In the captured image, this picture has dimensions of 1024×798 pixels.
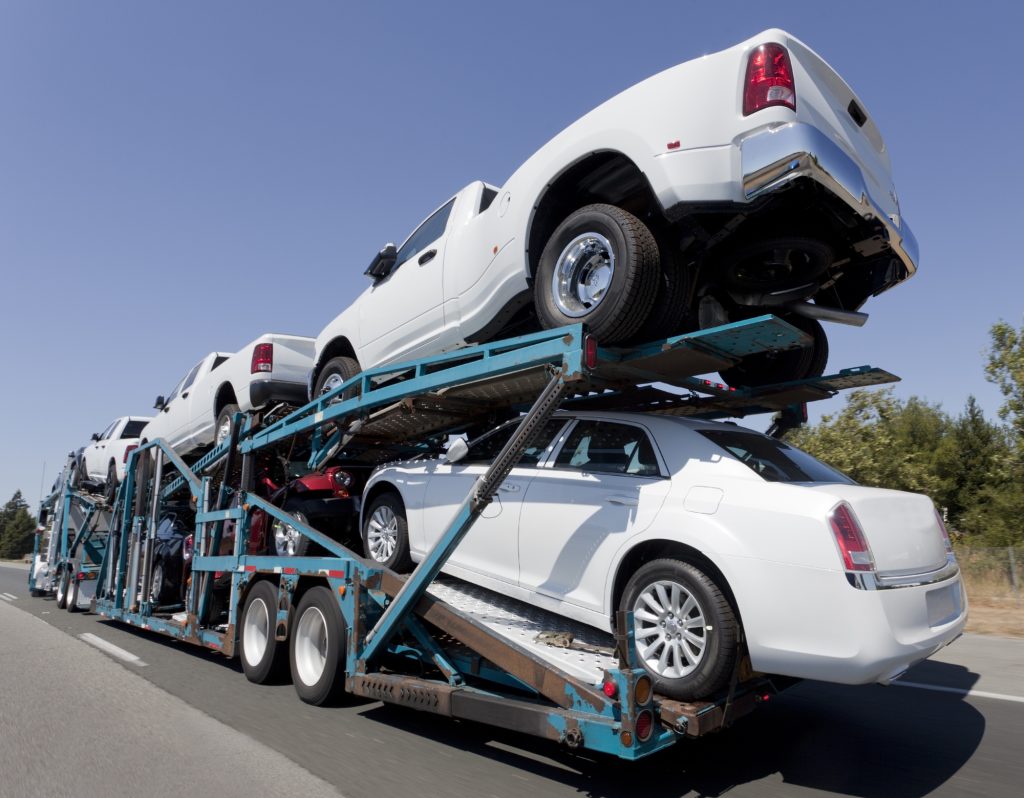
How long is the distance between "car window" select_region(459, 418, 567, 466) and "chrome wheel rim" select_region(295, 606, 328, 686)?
159 centimetres

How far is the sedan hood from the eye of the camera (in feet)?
11.4

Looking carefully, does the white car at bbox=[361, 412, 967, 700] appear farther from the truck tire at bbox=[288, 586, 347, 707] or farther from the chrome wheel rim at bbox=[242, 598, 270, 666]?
the chrome wheel rim at bbox=[242, 598, 270, 666]

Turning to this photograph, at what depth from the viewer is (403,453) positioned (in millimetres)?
7234

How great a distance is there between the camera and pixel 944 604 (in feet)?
12.4

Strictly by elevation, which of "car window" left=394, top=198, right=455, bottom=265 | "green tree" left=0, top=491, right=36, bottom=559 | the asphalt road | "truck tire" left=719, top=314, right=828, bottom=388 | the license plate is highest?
"car window" left=394, top=198, right=455, bottom=265

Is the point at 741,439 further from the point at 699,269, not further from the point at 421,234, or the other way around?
the point at 421,234

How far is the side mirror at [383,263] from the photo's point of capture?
6.76 meters

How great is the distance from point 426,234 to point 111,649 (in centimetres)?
612

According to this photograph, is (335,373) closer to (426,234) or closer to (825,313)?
(426,234)

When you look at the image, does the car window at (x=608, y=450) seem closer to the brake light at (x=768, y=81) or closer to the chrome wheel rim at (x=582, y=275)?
the chrome wheel rim at (x=582, y=275)

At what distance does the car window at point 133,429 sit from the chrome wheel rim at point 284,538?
988 cm

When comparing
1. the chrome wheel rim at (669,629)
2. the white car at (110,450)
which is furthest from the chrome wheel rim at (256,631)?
the white car at (110,450)

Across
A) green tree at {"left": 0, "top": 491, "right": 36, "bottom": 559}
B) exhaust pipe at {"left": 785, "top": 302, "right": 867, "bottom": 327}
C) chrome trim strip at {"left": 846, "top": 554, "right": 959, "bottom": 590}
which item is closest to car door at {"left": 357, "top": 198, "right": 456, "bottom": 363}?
exhaust pipe at {"left": 785, "top": 302, "right": 867, "bottom": 327}

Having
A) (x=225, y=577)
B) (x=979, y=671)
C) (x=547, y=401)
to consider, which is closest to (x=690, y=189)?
(x=547, y=401)
